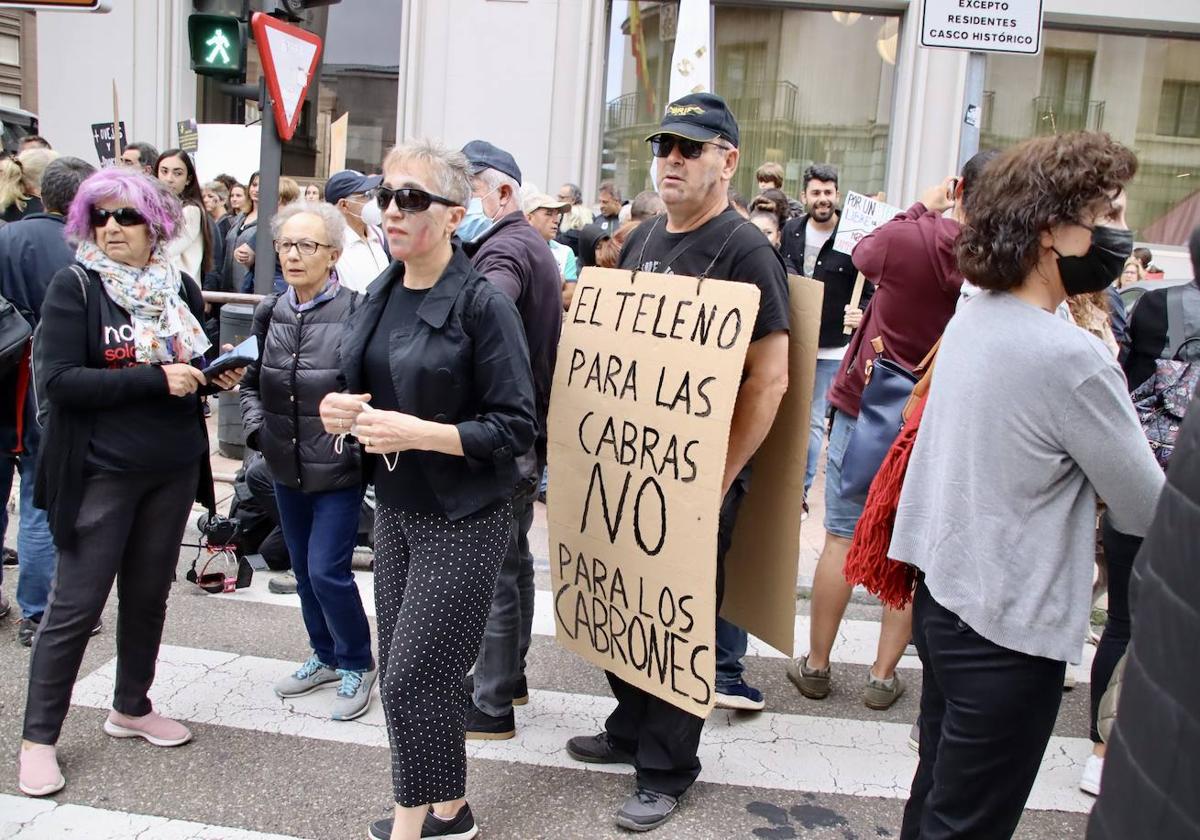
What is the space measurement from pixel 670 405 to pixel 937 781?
130 centimetres

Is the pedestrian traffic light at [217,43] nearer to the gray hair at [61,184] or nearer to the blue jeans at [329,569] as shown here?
the gray hair at [61,184]

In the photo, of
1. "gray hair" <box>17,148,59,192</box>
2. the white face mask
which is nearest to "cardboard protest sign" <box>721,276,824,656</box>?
the white face mask

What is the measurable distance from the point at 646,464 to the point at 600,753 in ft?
3.69

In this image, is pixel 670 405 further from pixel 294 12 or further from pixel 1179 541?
pixel 294 12

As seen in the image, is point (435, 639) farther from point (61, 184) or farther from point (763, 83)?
point (763, 83)

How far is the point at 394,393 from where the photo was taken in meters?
2.99

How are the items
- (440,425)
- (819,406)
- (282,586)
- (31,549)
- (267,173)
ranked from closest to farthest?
1. (440,425)
2. (31,549)
3. (282,586)
4. (267,173)
5. (819,406)

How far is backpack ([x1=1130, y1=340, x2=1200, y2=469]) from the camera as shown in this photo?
3.88m

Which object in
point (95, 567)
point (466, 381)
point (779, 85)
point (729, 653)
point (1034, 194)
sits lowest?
point (729, 653)

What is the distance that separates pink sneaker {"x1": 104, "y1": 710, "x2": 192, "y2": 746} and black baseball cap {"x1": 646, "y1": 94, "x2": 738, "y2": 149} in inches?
102

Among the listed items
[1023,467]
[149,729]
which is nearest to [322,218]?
[149,729]

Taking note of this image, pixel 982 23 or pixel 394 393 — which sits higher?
pixel 982 23

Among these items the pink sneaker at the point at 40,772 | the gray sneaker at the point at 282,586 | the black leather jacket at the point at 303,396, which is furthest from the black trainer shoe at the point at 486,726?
the gray sneaker at the point at 282,586

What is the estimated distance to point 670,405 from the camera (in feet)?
10.8
